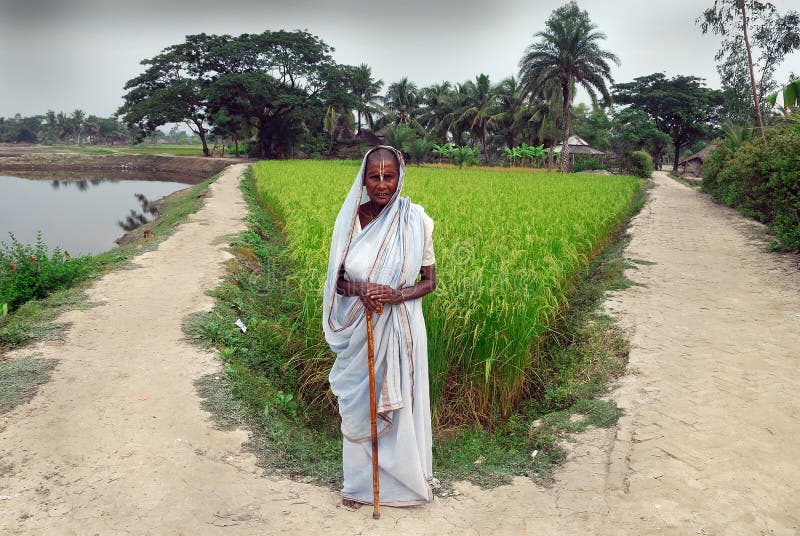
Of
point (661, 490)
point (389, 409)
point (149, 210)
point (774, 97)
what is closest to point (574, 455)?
point (661, 490)

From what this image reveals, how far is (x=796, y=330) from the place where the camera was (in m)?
4.49

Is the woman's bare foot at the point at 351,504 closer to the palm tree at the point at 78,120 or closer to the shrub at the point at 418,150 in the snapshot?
the shrub at the point at 418,150

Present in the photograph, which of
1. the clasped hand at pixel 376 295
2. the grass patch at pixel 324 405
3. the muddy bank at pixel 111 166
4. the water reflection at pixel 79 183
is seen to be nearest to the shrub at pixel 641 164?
the muddy bank at pixel 111 166

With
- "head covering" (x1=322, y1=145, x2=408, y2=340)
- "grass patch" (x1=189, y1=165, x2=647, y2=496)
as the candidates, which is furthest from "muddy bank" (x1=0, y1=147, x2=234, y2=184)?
"head covering" (x1=322, y1=145, x2=408, y2=340)

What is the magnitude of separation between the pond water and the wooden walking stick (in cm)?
896

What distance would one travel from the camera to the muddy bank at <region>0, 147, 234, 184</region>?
106ft

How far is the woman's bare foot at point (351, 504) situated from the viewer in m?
2.37

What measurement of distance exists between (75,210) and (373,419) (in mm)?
19607

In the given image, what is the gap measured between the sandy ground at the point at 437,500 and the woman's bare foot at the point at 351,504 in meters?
0.04

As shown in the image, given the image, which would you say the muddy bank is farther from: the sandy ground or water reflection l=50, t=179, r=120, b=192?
the sandy ground

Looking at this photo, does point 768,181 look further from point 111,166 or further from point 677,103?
point 111,166

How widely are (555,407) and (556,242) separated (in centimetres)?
274

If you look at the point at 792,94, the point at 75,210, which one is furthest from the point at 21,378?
the point at 75,210

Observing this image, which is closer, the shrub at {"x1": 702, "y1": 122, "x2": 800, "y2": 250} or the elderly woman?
the elderly woman
